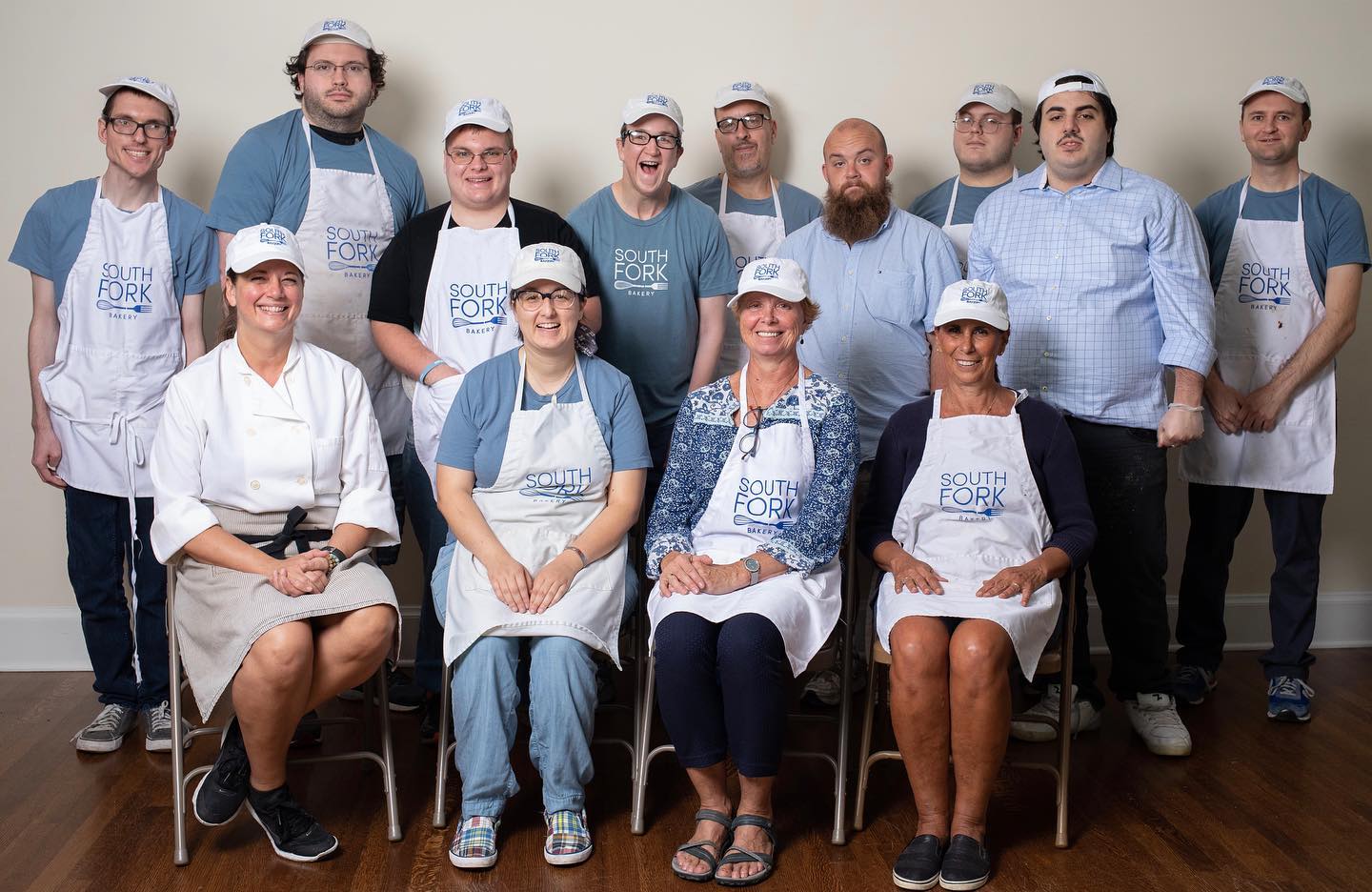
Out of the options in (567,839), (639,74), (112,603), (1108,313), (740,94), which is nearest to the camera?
(567,839)

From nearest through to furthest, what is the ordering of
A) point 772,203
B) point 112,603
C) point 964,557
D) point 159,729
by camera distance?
point 964,557, point 159,729, point 112,603, point 772,203

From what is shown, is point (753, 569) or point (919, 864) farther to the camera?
point (753, 569)

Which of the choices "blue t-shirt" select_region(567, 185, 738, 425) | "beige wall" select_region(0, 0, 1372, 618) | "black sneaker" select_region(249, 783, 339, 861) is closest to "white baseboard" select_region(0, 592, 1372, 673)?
"beige wall" select_region(0, 0, 1372, 618)

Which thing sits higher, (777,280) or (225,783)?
(777,280)

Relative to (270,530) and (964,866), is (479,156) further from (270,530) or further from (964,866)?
(964,866)

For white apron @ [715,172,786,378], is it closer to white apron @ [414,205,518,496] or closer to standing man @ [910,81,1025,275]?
standing man @ [910,81,1025,275]

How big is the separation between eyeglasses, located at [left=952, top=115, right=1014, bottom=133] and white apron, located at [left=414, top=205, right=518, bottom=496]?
58.9 inches

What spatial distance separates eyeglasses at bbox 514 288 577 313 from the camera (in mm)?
2854

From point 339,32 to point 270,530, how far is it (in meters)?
1.51

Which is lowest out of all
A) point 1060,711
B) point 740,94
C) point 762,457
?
point 1060,711

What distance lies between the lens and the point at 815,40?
13.3 feet

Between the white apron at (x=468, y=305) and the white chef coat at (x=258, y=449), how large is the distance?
409mm

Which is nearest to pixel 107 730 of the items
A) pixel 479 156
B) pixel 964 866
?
pixel 479 156

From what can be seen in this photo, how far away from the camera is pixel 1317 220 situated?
11.6ft
